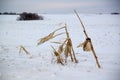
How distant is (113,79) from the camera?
4.69 meters

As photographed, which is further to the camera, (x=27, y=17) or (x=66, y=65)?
(x=27, y=17)

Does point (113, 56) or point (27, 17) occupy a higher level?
point (113, 56)

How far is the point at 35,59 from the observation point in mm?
6449

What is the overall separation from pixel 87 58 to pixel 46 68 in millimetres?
1461

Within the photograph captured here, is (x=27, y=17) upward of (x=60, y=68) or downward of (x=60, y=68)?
downward

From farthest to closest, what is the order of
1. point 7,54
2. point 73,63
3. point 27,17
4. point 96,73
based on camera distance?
point 27,17 → point 7,54 → point 73,63 → point 96,73

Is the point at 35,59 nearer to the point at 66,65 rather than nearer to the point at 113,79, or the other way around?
the point at 66,65

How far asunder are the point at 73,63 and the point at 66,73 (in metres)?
0.89

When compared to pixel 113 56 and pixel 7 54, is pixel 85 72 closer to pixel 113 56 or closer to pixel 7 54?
pixel 113 56

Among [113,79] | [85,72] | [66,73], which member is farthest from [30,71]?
[113,79]

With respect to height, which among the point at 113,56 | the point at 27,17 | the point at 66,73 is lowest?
the point at 27,17

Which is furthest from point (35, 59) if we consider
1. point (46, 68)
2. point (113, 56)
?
point (113, 56)

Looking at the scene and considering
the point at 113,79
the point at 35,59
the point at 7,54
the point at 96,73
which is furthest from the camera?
the point at 7,54

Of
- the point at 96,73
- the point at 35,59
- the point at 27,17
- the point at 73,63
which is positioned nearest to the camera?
the point at 96,73
